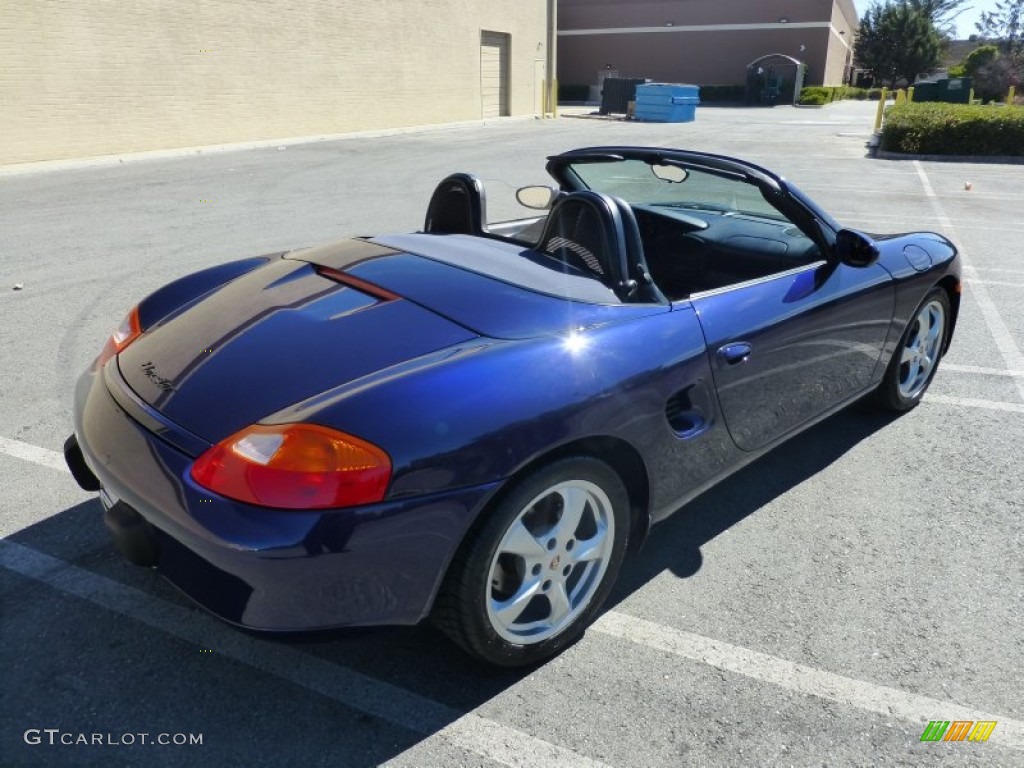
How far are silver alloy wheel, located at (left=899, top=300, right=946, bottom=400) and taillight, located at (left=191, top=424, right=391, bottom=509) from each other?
3.20m

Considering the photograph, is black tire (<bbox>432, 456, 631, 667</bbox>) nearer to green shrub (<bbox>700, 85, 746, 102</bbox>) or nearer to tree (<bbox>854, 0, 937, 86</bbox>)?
green shrub (<bbox>700, 85, 746, 102</bbox>)

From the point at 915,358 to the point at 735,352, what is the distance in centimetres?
194

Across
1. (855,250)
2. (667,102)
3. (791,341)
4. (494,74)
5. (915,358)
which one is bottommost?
(915,358)

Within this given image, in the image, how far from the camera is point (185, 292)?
3082mm

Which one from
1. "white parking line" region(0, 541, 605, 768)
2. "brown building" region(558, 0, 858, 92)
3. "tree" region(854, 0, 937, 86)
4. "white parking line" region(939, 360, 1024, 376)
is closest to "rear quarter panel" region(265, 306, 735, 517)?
"white parking line" region(0, 541, 605, 768)

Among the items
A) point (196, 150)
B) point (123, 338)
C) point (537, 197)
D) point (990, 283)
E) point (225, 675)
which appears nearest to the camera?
point (225, 675)

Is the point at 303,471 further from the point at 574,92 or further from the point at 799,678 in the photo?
the point at 574,92

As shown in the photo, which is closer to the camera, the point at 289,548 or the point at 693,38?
the point at 289,548

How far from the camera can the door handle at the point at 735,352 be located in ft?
9.36

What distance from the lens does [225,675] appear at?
94.3 inches

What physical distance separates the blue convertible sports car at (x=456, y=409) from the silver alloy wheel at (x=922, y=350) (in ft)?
2.57

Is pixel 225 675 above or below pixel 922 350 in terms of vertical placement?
below

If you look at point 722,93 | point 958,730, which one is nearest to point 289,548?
point 958,730

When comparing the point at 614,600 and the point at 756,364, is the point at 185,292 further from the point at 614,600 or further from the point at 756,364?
the point at 756,364
